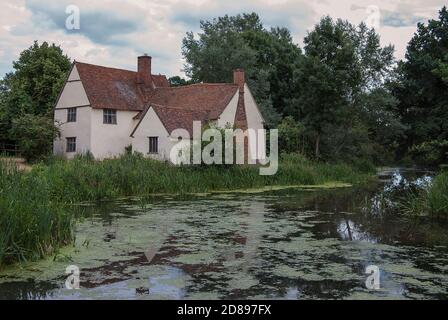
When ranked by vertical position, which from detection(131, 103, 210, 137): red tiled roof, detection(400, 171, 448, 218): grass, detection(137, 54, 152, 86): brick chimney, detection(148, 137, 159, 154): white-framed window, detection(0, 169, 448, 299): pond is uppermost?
detection(137, 54, 152, 86): brick chimney

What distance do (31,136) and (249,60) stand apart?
711 inches

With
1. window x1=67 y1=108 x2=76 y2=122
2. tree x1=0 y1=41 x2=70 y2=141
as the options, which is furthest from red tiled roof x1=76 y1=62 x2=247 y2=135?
tree x1=0 y1=41 x2=70 y2=141

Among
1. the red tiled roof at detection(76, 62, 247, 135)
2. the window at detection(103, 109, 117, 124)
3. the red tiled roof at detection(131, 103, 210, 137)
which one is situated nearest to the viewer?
the red tiled roof at detection(131, 103, 210, 137)

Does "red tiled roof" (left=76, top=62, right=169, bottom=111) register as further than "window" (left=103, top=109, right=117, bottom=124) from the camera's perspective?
No

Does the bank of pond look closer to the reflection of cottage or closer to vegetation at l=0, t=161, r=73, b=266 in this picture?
vegetation at l=0, t=161, r=73, b=266

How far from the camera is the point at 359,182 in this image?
2619cm

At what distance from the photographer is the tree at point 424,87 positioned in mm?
41250

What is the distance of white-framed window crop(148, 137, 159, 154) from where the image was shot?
2805 cm

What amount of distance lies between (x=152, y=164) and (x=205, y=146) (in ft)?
7.88

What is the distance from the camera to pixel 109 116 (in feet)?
103

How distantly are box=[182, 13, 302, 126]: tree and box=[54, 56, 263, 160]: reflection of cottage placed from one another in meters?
4.54

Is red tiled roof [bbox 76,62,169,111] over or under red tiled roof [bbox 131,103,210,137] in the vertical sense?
over

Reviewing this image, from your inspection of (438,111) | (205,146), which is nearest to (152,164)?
(205,146)
